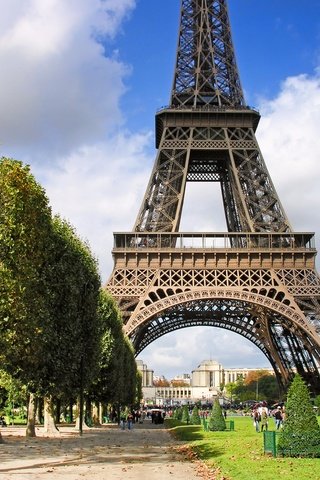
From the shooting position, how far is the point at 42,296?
30.7m

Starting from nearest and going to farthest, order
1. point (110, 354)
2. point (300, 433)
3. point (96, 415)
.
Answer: point (300, 433) < point (110, 354) < point (96, 415)

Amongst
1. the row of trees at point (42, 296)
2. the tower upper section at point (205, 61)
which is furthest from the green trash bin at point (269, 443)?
the tower upper section at point (205, 61)

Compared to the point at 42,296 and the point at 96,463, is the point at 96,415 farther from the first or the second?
the point at 96,463

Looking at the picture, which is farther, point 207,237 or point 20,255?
point 207,237

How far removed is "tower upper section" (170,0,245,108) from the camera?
78375mm

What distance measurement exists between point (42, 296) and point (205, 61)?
2230 inches

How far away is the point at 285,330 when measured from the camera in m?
78.5

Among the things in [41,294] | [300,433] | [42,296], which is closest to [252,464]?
[300,433]

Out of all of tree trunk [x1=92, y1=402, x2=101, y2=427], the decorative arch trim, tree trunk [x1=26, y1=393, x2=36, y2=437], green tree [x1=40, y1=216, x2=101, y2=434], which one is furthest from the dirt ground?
tree trunk [x1=92, y1=402, x2=101, y2=427]

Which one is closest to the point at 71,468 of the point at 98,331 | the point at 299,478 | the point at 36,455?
the point at 36,455

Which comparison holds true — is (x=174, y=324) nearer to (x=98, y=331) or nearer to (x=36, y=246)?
(x=98, y=331)

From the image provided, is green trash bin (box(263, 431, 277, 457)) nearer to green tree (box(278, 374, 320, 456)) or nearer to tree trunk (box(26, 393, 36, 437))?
green tree (box(278, 374, 320, 456))

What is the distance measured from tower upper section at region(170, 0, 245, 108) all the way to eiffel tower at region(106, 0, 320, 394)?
0.14 meters

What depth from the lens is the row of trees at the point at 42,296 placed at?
25.8 metres
